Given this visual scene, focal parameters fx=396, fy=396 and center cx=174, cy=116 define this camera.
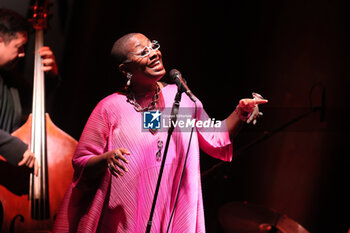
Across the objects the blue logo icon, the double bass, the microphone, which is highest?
the microphone

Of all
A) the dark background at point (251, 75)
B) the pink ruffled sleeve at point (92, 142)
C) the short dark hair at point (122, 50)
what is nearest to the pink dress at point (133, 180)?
the pink ruffled sleeve at point (92, 142)

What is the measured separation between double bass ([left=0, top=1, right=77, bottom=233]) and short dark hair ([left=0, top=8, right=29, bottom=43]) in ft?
0.21

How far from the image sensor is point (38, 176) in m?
1.73

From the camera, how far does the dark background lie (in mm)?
2055

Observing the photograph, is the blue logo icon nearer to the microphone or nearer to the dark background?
the microphone

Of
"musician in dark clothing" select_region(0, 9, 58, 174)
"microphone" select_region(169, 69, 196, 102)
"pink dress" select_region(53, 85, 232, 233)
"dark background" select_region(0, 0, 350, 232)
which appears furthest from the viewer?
"dark background" select_region(0, 0, 350, 232)

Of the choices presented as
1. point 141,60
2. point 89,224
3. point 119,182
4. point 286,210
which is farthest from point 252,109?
point 286,210

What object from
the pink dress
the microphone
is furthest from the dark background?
the microphone

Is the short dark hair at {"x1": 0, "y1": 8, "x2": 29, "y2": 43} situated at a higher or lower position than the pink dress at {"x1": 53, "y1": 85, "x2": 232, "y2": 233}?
higher

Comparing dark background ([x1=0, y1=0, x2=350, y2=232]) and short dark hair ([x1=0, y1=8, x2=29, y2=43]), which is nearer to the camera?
short dark hair ([x1=0, y1=8, x2=29, y2=43])

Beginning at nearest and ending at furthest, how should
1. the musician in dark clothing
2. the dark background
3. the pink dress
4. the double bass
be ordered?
the pink dress
the double bass
the musician in dark clothing
the dark background

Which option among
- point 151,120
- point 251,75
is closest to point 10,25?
point 151,120

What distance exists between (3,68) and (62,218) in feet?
2.46

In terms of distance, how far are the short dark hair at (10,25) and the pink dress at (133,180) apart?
613 millimetres
